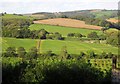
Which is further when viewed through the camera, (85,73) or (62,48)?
(62,48)

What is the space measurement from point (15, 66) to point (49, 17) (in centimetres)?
978

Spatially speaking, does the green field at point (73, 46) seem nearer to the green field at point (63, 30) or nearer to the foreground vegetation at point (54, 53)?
the foreground vegetation at point (54, 53)

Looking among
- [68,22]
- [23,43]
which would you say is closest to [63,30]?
[68,22]

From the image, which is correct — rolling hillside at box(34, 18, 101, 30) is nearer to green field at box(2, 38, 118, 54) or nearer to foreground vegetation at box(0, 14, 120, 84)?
foreground vegetation at box(0, 14, 120, 84)

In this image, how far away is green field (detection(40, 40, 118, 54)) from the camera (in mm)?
12377

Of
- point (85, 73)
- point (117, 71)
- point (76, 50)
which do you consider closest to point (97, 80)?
point (85, 73)

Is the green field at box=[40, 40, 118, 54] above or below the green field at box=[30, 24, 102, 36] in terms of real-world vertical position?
below

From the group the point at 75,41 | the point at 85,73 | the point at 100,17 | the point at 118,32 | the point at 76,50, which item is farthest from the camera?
the point at 100,17

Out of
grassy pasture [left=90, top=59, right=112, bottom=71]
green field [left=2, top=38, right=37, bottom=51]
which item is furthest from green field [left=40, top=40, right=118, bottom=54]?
grassy pasture [left=90, top=59, right=112, bottom=71]

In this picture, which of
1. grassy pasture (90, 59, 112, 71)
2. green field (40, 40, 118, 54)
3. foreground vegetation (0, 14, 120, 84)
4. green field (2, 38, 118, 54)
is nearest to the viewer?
foreground vegetation (0, 14, 120, 84)

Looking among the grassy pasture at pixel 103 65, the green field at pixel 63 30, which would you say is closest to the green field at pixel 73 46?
the green field at pixel 63 30

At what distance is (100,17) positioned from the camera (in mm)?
17094

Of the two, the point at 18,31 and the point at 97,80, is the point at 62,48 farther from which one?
the point at 97,80

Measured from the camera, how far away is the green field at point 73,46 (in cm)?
1238
